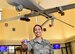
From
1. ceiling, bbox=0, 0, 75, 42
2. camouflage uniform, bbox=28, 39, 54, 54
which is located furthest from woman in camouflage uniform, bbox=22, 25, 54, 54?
ceiling, bbox=0, 0, 75, 42

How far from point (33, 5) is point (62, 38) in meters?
5.72

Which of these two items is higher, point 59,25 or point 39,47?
point 59,25

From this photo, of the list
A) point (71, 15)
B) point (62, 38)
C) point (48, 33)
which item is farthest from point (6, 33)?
point (71, 15)

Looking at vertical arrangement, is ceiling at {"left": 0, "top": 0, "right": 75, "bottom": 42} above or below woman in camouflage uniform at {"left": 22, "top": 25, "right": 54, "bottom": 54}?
above

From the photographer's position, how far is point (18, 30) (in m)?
7.15

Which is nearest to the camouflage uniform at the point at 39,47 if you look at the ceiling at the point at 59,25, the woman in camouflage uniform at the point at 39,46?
the woman in camouflage uniform at the point at 39,46

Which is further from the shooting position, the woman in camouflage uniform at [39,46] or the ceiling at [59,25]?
the ceiling at [59,25]

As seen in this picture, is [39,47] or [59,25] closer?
[39,47]

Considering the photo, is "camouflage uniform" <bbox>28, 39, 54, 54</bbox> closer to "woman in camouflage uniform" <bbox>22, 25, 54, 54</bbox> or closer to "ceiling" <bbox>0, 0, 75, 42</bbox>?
"woman in camouflage uniform" <bbox>22, 25, 54, 54</bbox>

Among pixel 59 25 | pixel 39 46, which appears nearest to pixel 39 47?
pixel 39 46

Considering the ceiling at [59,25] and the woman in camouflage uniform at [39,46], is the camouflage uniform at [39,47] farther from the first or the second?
the ceiling at [59,25]

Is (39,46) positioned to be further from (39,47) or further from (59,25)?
(59,25)

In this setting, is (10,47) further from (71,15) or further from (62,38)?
(71,15)

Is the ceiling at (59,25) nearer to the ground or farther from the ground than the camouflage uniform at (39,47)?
farther from the ground
